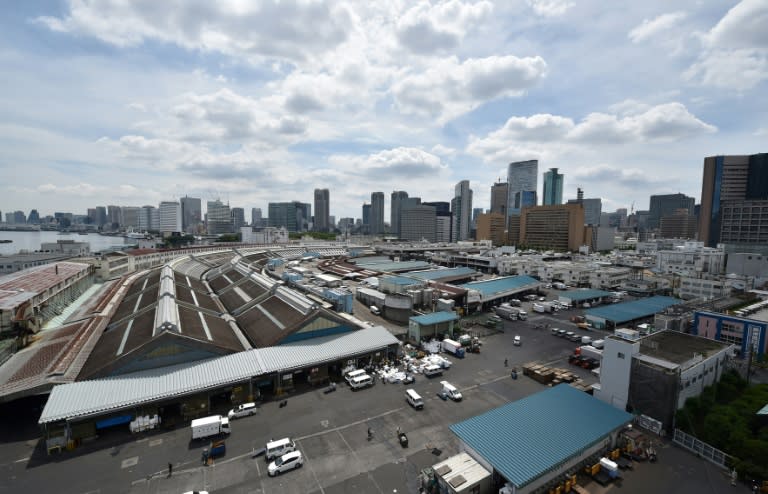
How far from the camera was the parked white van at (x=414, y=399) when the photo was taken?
23.9 metres

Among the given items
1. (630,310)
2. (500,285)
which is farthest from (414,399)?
(630,310)

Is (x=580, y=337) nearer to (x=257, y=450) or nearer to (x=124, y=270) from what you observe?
(x=257, y=450)

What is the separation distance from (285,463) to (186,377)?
416 inches

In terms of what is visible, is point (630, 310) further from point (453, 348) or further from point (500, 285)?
point (453, 348)

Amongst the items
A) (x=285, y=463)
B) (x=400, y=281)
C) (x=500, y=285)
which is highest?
(x=400, y=281)

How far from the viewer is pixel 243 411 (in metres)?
22.9

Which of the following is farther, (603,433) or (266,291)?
(266,291)

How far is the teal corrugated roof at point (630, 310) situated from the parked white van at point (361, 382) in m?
34.6

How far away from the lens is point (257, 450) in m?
19.4

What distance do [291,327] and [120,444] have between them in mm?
13475

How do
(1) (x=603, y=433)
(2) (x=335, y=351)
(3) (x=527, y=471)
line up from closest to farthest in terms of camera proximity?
(3) (x=527, y=471) → (1) (x=603, y=433) → (2) (x=335, y=351)

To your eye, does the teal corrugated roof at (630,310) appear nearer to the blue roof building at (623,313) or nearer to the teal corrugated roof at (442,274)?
the blue roof building at (623,313)

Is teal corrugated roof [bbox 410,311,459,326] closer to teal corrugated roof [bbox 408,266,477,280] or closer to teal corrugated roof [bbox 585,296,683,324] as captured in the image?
teal corrugated roof [bbox 585,296,683,324]

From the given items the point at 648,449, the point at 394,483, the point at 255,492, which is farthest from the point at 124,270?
the point at 648,449
